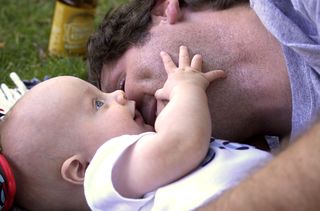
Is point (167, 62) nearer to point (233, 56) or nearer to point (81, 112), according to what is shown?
point (233, 56)

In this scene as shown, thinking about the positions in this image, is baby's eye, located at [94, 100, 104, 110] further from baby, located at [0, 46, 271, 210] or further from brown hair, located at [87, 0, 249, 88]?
brown hair, located at [87, 0, 249, 88]

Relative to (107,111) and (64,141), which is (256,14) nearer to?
(107,111)

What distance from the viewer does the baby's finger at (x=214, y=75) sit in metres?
1.90

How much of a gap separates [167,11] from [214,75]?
0.31 metres

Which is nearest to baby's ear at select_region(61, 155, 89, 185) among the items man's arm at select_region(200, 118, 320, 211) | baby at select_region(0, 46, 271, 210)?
baby at select_region(0, 46, 271, 210)

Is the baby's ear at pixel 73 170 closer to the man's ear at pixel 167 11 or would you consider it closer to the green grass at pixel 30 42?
the man's ear at pixel 167 11

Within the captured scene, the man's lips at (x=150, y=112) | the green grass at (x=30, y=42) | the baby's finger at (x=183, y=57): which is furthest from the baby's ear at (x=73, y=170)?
the green grass at (x=30, y=42)

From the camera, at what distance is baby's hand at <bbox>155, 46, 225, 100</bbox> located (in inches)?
72.4

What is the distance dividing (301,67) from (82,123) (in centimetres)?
61

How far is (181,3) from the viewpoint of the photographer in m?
2.19

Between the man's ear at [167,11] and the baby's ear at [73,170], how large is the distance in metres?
0.57

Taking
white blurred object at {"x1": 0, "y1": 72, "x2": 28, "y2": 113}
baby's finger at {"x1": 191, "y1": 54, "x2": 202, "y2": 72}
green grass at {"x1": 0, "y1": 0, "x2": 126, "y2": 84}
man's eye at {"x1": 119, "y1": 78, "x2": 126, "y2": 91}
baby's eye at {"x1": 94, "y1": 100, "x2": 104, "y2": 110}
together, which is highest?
baby's eye at {"x1": 94, "y1": 100, "x2": 104, "y2": 110}

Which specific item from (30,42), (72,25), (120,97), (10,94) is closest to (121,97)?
(120,97)

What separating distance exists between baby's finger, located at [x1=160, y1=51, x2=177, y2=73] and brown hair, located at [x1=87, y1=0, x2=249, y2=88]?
13 cm
